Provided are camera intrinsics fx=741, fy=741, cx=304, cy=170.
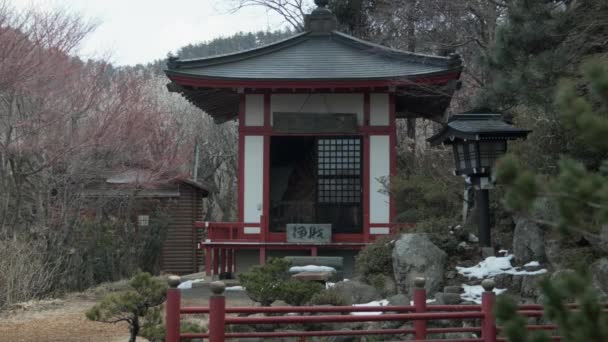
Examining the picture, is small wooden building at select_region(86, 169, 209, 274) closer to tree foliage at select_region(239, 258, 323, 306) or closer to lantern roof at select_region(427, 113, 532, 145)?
lantern roof at select_region(427, 113, 532, 145)

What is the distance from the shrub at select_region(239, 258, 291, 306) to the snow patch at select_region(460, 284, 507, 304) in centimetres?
214

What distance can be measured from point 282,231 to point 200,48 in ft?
105

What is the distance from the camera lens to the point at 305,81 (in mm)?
13766

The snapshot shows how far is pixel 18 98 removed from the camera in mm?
13344

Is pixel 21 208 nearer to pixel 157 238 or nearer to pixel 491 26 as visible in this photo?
pixel 157 238

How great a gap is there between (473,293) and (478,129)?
85.6 inches

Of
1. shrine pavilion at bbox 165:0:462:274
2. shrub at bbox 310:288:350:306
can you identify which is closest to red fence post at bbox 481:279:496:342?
shrub at bbox 310:288:350:306

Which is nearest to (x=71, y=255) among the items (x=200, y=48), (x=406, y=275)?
(x=406, y=275)

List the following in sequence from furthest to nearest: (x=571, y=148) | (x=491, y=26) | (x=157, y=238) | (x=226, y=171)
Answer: (x=226, y=171), (x=157, y=238), (x=491, y=26), (x=571, y=148)

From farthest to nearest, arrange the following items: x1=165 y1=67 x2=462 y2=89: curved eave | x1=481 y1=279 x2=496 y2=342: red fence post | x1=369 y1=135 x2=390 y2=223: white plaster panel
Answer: x1=369 y1=135 x2=390 y2=223: white plaster panel
x1=165 y1=67 x2=462 y2=89: curved eave
x1=481 y1=279 x2=496 y2=342: red fence post

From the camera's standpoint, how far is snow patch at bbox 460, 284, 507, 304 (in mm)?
8484

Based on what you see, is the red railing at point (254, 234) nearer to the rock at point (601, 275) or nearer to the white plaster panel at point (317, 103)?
the white plaster panel at point (317, 103)

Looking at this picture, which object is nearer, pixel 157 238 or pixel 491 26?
pixel 491 26

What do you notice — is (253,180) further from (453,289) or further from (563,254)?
(563,254)
